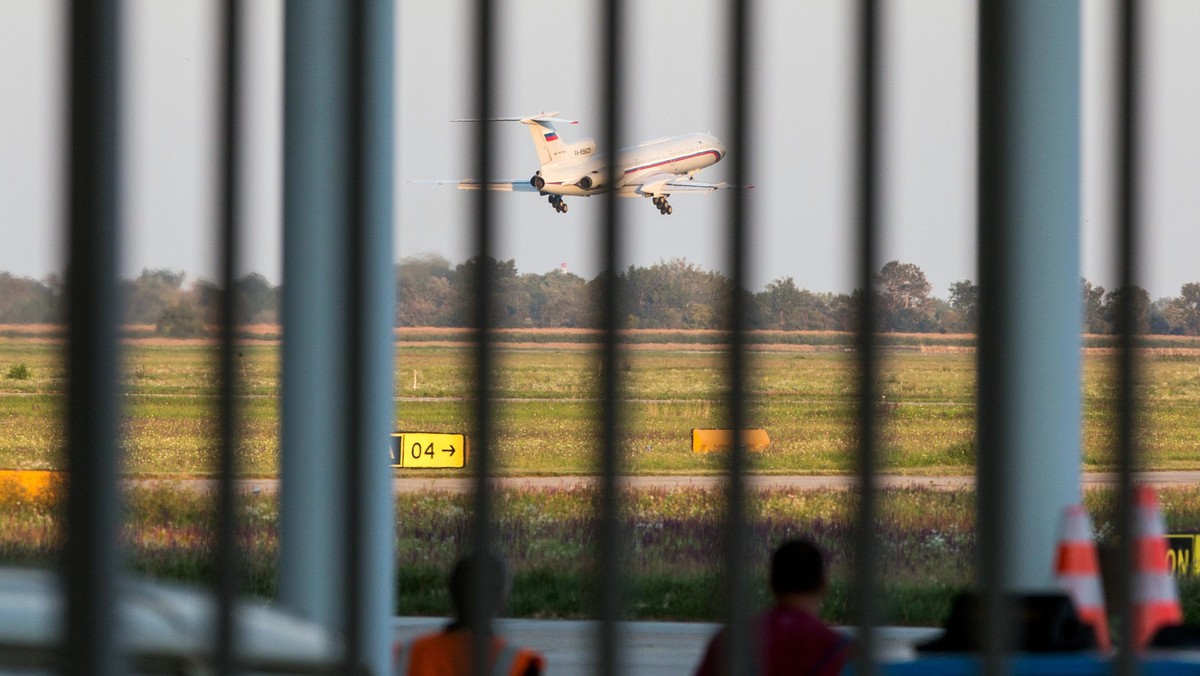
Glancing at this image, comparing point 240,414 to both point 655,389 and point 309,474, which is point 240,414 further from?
point 655,389

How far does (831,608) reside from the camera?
51.4ft

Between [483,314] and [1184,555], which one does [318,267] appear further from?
[1184,555]

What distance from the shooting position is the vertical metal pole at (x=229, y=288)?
1406 millimetres

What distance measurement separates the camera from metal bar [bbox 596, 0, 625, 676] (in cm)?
141

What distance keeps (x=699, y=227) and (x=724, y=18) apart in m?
0.21

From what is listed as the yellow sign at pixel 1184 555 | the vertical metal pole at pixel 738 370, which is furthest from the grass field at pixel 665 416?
the vertical metal pole at pixel 738 370

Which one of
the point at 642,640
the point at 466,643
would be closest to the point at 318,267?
the point at 466,643

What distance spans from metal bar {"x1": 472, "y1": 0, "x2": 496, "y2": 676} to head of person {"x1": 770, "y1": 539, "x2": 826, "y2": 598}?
1.78 metres

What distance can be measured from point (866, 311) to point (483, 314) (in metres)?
0.38

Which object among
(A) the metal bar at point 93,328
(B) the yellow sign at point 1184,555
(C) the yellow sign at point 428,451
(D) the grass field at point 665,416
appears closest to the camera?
(A) the metal bar at point 93,328

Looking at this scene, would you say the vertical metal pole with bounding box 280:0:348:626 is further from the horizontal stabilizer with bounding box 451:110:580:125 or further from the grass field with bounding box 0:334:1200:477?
the grass field with bounding box 0:334:1200:477

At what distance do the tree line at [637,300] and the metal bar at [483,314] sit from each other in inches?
0.5

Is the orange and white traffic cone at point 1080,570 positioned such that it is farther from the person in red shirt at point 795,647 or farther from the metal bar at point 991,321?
the metal bar at point 991,321

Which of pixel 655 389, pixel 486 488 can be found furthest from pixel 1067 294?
pixel 655 389
